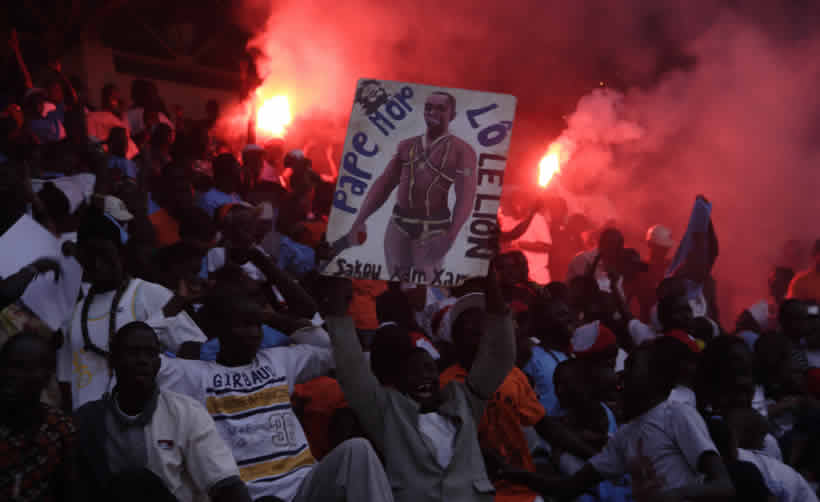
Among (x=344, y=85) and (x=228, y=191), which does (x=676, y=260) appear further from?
(x=344, y=85)

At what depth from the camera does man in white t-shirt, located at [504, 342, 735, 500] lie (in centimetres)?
353

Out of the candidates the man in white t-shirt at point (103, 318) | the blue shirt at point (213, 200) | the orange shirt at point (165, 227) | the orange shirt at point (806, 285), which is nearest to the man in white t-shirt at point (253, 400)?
the man in white t-shirt at point (103, 318)

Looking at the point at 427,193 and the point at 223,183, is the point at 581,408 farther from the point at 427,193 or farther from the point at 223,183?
the point at 223,183

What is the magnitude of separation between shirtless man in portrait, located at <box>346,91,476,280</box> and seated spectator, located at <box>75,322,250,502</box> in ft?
3.43

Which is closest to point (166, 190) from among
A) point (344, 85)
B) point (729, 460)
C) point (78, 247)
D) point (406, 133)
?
point (78, 247)

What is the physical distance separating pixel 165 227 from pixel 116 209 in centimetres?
88

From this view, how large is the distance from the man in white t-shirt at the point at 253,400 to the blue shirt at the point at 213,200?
3.07 metres

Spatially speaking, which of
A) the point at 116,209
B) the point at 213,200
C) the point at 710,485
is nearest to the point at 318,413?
the point at 710,485

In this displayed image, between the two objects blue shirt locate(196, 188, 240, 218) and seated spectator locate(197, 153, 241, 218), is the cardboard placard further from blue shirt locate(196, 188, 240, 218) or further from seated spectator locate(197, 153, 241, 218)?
seated spectator locate(197, 153, 241, 218)

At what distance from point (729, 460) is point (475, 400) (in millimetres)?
1253

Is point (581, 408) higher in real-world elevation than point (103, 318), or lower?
lower

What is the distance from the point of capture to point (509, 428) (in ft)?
13.3

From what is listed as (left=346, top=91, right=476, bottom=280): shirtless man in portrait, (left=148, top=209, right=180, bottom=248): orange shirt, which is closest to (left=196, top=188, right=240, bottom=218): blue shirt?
(left=148, top=209, right=180, bottom=248): orange shirt

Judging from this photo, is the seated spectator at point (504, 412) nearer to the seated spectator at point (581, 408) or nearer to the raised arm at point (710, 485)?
the seated spectator at point (581, 408)
